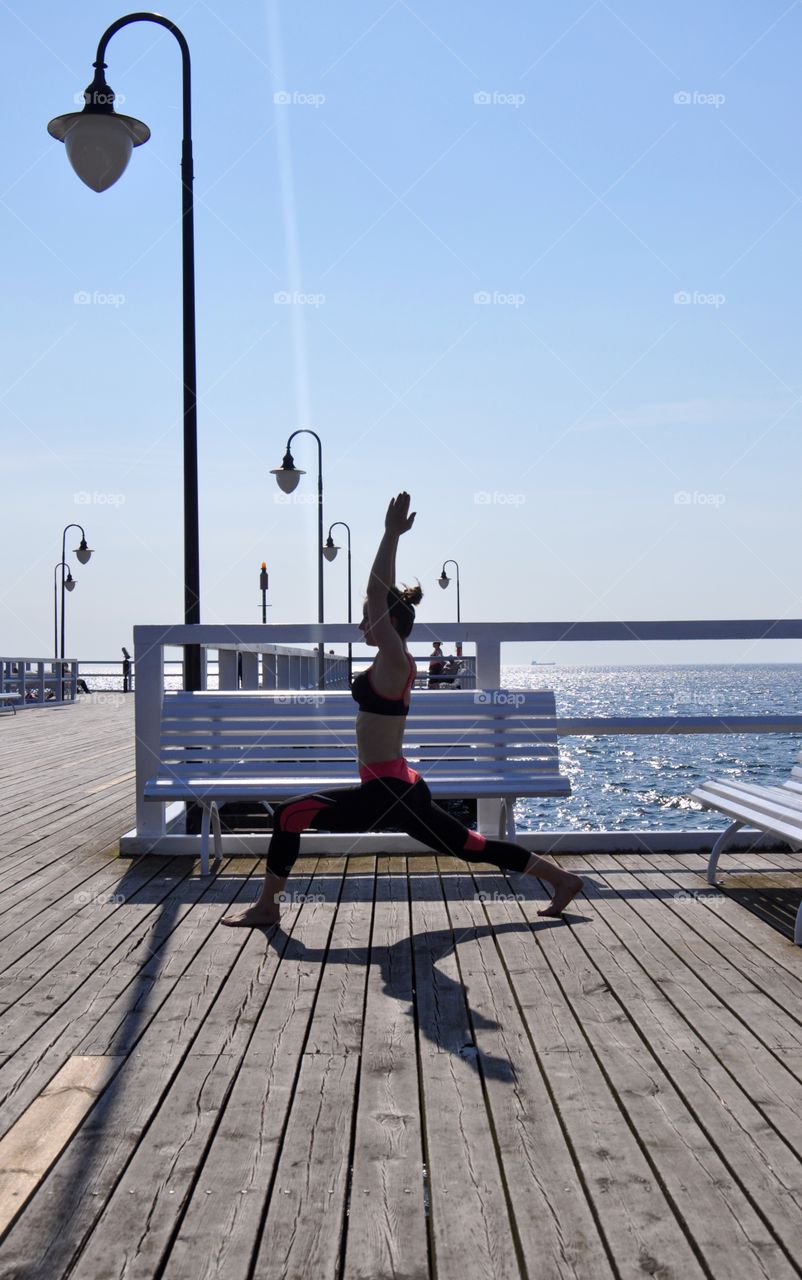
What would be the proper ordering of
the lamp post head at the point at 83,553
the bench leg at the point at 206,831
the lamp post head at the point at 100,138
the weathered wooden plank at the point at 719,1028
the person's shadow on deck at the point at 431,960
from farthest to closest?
the lamp post head at the point at 83,553, the lamp post head at the point at 100,138, the bench leg at the point at 206,831, the person's shadow on deck at the point at 431,960, the weathered wooden plank at the point at 719,1028

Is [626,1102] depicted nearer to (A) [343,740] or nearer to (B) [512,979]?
(B) [512,979]

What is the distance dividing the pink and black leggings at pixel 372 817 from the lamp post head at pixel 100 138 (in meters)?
5.02

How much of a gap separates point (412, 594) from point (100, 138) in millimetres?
4690

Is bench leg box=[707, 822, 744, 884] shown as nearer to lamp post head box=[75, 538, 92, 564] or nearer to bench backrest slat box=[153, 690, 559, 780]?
bench backrest slat box=[153, 690, 559, 780]

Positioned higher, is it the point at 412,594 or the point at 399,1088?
the point at 412,594

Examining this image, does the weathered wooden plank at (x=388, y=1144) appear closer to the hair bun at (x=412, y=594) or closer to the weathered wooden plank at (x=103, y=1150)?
the weathered wooden plank at (x=103, y=1150)

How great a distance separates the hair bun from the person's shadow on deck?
A: 148 cm

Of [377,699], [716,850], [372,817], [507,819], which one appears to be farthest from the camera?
[507,819]

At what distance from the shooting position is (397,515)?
17.0 ft

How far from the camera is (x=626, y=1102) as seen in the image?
3475 millimetres

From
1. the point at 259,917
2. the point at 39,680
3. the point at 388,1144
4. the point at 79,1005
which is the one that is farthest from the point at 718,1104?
the point at 39,680

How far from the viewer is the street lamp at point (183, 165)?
8.27 m

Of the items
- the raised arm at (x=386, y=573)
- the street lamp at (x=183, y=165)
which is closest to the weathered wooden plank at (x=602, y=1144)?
the raised arm at (x=386, y=573)

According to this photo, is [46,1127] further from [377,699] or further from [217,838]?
[217,838]
